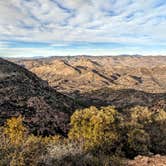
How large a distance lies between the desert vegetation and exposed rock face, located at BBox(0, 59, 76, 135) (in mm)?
21986

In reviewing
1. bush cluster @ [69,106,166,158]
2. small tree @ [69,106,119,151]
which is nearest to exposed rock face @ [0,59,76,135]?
small tree @ [69,106,119,151]

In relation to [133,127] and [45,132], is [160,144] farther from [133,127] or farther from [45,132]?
[45,132]

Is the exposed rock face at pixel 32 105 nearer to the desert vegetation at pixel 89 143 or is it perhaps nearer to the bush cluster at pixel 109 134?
the desert vegetation at pixel 89 143

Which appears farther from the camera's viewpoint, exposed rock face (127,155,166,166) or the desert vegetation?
exposed rock face (127,155,166,166)

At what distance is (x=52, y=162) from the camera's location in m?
19.6

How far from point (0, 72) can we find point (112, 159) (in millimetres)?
78154

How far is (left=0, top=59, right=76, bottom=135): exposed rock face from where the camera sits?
68.4 meters

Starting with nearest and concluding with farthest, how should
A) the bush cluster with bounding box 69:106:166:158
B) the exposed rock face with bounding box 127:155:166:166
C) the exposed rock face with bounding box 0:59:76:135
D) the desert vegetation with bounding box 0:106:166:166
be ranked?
the desert vegetation with bounding box 0:106:166:166, the exposed rock face with bounding box 127:155:166:166, the bush cluster with bounding box 69:106:166:158, the exposed rock face with bounding box 0:59:76:135

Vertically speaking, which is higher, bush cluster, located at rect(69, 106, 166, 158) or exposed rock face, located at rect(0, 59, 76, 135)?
bush cluster, located at rect(69, 106, 166, 158)

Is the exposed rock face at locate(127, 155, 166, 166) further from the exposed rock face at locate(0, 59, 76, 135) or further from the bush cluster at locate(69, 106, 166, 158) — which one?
the exposed rock face at locate(0, 59, 76, 135)

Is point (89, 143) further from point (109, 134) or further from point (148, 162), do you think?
point (148, 162)

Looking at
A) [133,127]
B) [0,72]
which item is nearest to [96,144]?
[133,127]

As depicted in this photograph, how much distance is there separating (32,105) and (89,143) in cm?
4517

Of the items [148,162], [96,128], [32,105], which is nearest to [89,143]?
[96,128]
